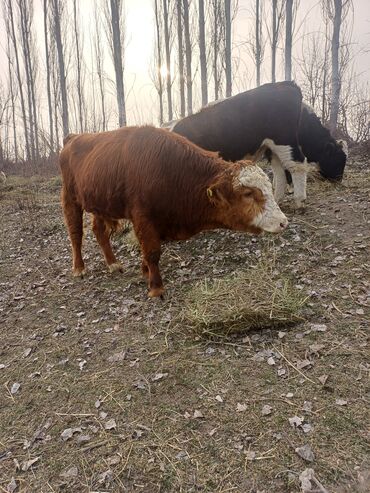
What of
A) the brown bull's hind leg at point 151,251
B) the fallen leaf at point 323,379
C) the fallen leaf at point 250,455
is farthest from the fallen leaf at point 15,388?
the fallen leaf at point 323,379

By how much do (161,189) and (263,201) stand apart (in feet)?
4.02

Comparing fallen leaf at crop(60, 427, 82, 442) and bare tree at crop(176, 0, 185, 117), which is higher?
bare tree at crop(176, 0, 185, 117)

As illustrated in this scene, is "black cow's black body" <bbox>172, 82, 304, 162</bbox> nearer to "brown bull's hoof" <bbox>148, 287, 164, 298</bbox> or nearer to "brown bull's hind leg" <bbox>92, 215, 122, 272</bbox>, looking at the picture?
"brown bull's hind leg" <bbox>92, 215, 122, 272</bbox>

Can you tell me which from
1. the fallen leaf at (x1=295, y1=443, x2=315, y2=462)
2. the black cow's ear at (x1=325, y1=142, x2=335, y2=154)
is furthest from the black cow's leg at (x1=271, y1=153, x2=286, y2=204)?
the fallen leaf at (x1=295, y1=443, x2=315, y2=462)

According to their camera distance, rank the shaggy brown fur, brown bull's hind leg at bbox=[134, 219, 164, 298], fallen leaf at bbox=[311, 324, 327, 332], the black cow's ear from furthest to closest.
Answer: the black cow's ear
brown bull's hind leg at bbox=[134, 219, 164, 298]
the shaggy brown fur
fallen leaf at bbox=[311, 324, 327, 332]

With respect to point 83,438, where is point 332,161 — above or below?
above

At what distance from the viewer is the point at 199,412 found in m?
3.26

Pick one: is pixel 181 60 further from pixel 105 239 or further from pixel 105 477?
pixel 105 477

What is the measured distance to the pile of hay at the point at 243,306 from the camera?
165 inches

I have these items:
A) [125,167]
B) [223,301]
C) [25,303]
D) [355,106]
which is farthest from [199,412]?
[355,106]

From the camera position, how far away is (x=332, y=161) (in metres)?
8.11

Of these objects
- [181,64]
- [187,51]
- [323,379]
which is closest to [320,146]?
[323,379]

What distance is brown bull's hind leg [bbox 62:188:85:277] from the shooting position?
6.44 metres

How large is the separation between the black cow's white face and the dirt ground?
7.47 feet
